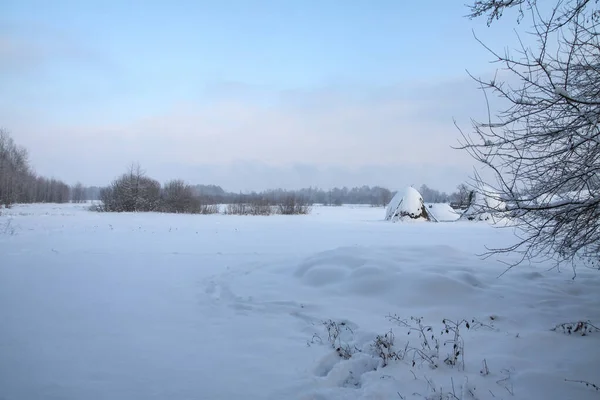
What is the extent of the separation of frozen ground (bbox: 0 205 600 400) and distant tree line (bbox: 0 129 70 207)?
130 feet

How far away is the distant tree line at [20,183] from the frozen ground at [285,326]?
39.6 meters

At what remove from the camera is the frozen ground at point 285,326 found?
3.05 meters

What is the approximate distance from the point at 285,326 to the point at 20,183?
5862 centimetres

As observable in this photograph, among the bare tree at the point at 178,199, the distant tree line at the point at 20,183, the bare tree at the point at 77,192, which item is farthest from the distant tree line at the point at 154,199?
the bare tree at the point at 77,192

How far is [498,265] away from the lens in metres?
7.21

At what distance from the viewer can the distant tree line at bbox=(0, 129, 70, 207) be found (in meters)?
38.1

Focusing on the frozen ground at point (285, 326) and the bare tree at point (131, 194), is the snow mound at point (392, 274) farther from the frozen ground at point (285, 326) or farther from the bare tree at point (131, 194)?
the bare tree at point (131, 194)

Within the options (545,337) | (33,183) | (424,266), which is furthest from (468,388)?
(33,183)

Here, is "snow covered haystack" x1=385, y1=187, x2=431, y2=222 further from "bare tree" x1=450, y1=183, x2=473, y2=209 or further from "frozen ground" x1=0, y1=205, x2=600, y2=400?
"frozen ground" x1=0, y1=205, x2=600, y2=400

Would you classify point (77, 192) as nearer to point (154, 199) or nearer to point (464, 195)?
point (154, 199)

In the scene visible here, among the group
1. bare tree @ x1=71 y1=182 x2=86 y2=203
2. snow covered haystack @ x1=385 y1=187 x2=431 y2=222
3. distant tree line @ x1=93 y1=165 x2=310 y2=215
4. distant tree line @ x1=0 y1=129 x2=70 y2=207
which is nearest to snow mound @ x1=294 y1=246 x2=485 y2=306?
snow covered haystack @ x1=385 y1=187 x2=431 y2=222

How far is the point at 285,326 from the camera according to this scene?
15.2 ft

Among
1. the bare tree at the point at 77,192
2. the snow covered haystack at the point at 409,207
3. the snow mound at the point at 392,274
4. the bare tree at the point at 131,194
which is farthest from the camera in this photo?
the bare tree at the point at 77,192

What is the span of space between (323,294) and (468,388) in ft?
10.7
